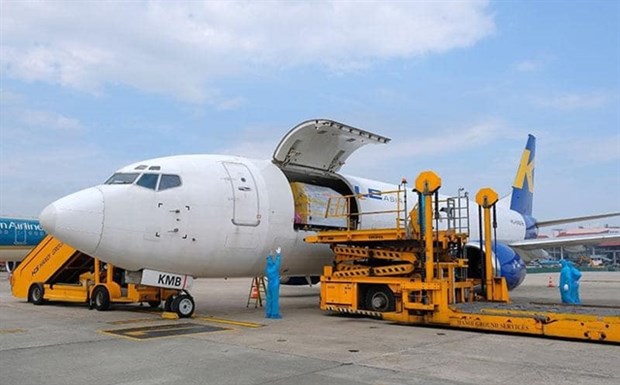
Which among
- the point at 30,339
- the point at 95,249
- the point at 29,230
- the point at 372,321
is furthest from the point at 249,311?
the point at 29,230

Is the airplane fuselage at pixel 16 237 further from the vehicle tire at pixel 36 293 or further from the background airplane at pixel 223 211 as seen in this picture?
the background airplane at pixel 223 211

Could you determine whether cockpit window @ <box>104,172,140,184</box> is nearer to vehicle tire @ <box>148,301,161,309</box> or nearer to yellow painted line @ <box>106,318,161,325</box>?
yellow painted line @ <box>106,318,161,325</box>

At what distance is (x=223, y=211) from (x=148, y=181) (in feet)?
5.50

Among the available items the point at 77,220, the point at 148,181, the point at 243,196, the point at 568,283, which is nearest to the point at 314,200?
the point at 243,196

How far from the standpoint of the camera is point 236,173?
42.2 feet

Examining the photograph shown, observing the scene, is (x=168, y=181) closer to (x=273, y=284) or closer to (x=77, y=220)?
(x=77, y=220)

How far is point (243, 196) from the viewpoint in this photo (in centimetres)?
1252

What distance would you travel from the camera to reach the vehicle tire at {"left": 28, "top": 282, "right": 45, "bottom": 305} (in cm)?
1633

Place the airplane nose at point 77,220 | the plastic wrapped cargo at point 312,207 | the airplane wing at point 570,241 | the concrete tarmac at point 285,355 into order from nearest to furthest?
the concrete tarmac at point 285,355
the airplane nose at point 77,220
the plastic wrapped cargo at point 312,207
the airplane wing at point 570,241

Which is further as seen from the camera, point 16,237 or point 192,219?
point 16,237

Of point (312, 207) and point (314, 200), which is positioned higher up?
point (314, 200)

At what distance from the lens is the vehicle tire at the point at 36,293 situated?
16330 mm

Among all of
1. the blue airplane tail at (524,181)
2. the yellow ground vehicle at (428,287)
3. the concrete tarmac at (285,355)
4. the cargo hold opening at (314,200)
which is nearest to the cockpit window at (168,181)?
the concrete tarmac at (285,355)

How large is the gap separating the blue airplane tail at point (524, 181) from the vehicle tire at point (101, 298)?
18414 mm
